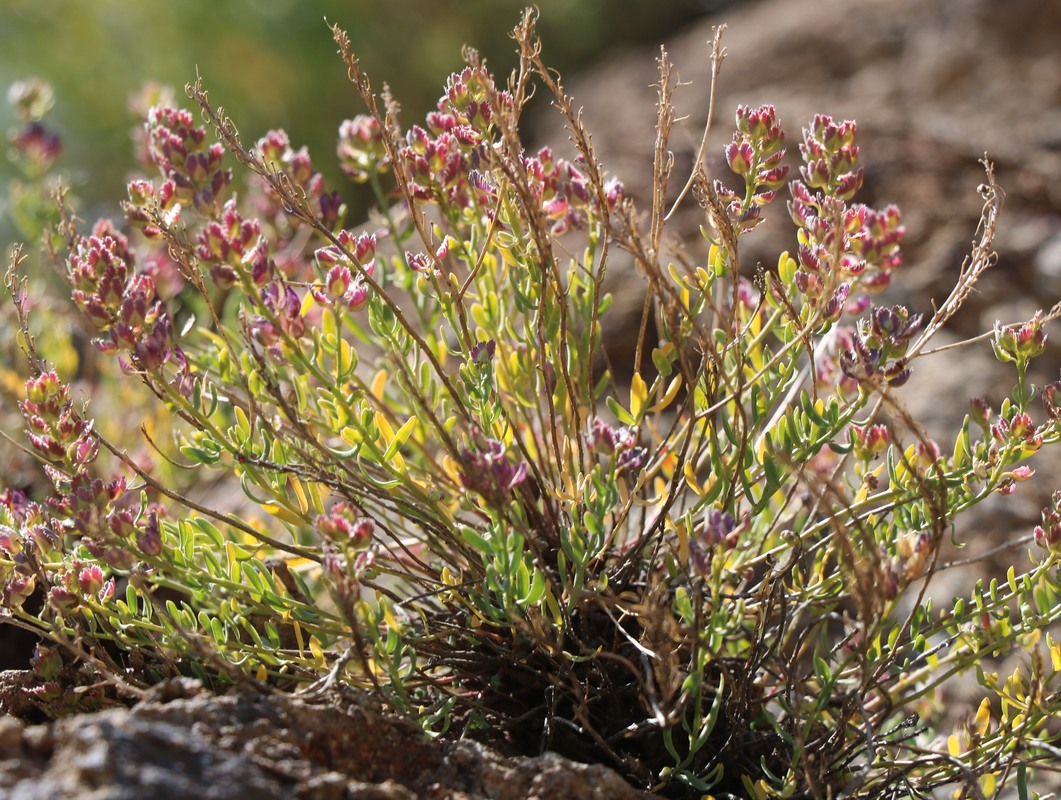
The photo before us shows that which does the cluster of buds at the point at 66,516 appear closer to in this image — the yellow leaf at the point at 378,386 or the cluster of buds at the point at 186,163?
the cluster of buds at the point at 186,163

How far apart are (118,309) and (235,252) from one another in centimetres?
14

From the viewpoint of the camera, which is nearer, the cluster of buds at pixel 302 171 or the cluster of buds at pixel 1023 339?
the cluster of buds at pixel 1023 339

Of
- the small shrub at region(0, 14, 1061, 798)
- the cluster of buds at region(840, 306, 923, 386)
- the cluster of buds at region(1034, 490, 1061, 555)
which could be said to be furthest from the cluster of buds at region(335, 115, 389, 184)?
the cluster of buds at region(1034, 490, 1061, 555)

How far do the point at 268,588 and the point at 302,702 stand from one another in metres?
0.19

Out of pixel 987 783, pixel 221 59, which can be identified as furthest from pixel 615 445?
pixel 221 59

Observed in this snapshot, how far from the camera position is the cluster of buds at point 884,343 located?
1.08 metres

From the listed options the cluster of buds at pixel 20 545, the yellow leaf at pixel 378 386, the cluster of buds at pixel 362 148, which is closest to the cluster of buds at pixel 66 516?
the cluster of buds at pixel 20 545

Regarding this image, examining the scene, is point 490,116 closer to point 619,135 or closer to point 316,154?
point 619,135

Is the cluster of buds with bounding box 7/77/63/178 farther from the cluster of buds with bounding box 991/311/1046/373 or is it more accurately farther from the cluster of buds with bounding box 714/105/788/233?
the cluster of buds with bounding box 991/311/1046/373

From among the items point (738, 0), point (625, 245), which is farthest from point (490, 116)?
point (738, 0)

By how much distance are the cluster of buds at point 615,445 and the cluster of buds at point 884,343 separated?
0.24 metres

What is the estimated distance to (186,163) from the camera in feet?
3.89

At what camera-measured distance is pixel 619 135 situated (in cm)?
358

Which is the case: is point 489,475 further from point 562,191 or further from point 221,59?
point 221,59
